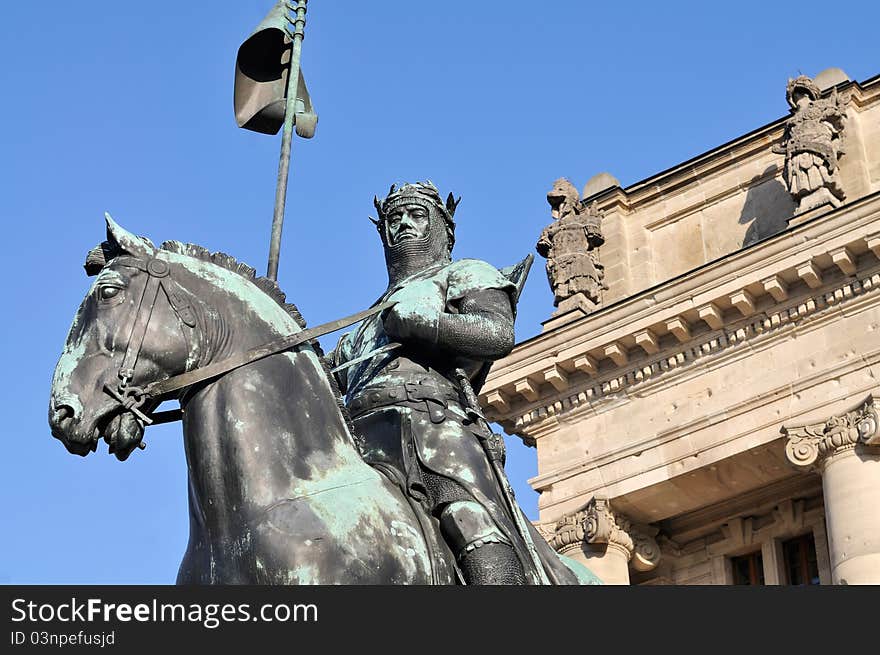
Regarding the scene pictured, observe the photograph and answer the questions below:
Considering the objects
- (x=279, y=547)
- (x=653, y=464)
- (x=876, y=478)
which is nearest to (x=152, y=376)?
(x=279, y=547)

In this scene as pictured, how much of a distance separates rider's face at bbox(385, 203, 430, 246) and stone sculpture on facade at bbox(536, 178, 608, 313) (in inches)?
920

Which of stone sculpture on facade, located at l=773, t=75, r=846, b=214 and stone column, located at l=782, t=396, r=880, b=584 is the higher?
stone sculpture on facade, located at l=773, t=75, r=846, b=214

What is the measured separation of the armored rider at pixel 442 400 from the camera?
911 cm

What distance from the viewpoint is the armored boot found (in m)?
8.98

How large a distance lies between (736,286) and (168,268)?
2242 centimetres

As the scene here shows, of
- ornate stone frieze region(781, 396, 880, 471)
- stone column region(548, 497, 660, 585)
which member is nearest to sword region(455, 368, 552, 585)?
ornate stone frieze region(781, 396, 880, 471)

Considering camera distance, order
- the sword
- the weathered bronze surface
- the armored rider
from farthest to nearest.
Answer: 1. the weathered bronze surface
2. the sword
3. the armored rider

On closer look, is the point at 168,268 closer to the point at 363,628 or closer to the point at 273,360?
the point at 273,360

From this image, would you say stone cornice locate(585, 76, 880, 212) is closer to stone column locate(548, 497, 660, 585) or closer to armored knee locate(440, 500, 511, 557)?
stone column locate(548, 497, 660, 585)

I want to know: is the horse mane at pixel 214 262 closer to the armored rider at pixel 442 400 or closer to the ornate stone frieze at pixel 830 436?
the armored rider at pixel 442 400

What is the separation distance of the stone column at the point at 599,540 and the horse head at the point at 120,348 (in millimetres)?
22955

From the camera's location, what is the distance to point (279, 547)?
8.48 meters

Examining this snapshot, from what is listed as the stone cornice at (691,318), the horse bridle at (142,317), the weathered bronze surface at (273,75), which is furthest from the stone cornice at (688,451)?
the horse bridle at (142,317)

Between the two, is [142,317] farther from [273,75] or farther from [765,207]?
[765,207]
